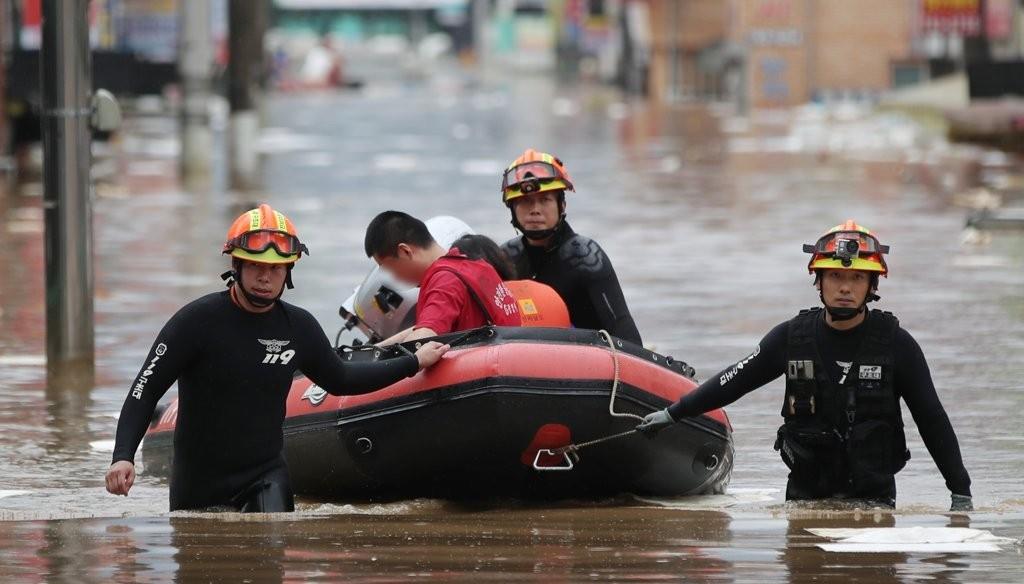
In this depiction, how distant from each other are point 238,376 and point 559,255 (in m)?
2.20

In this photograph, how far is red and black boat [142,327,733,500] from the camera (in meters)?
8.11

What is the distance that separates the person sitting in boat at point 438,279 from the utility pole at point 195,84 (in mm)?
A: 22541

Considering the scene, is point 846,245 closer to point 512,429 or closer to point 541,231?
point 512,429

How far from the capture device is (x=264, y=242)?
7391 mm

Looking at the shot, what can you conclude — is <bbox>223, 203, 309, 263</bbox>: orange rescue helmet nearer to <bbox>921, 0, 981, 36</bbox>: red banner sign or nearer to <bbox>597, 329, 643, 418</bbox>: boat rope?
<bbox>597, 329, 643, 418</bbox>: boat rope

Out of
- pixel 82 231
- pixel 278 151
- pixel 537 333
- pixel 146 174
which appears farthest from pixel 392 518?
pixel 278 151

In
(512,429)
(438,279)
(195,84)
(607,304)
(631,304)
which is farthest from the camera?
(195,84)

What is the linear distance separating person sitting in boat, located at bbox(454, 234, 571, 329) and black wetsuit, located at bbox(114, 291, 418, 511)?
1133mm

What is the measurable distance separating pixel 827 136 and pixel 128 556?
32.0m

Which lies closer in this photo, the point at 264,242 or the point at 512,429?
the point at 264,242

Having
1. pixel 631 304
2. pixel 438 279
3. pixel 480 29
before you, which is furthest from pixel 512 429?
pixel 480 29

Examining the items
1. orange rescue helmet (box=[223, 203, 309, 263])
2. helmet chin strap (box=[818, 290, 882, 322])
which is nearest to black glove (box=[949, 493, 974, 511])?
helmet chin strap (box=[818, 290, 882, 322])

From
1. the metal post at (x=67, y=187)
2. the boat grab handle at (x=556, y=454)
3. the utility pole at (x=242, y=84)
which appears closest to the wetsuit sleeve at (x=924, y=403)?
the boat grab handle at (x=556, y=454)

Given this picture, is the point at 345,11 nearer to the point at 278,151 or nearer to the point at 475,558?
the point at 278,151
